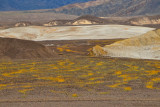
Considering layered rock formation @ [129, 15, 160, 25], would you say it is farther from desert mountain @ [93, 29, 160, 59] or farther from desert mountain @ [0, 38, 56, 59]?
desert mountain @ [0, 38, 56, 59]

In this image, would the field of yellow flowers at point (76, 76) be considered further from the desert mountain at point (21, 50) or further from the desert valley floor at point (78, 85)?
the desert mountain at point (21, 50)

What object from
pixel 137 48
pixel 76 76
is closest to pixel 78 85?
pixel 76 76

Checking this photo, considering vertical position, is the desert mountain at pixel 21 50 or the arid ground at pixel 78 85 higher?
the desert mountain at pixel 21 50

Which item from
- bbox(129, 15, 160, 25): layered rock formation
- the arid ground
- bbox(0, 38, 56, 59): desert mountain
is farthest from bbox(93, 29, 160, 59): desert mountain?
bbox(129, 15, 160, 25): layered rock formation

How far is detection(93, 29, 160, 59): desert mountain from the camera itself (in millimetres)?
29770

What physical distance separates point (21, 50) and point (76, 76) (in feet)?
39.3

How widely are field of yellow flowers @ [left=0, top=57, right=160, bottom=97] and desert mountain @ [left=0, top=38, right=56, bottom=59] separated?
235 inches

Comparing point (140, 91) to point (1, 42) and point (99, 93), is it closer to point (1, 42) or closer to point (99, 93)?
point (99, 93)

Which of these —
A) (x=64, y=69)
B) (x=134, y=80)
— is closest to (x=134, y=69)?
(x=134, y=80)

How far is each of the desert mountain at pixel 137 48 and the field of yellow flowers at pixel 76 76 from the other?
39.8ft

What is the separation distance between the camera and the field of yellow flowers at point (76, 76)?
1245cm

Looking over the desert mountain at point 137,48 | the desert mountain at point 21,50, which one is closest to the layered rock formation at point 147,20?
the desert mountain at point 137,48

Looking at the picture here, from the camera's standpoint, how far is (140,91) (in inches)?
460

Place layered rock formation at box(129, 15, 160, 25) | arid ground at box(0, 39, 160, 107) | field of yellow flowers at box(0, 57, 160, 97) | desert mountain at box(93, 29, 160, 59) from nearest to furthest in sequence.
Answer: arid ground at box(0, 39, 160, 107) → field of yellow flowers at box(0, 57, 160, 97) → desert mountain at box(93, 29, 160, 59) → layered rock formation at box(129, 15, 160, 25)
